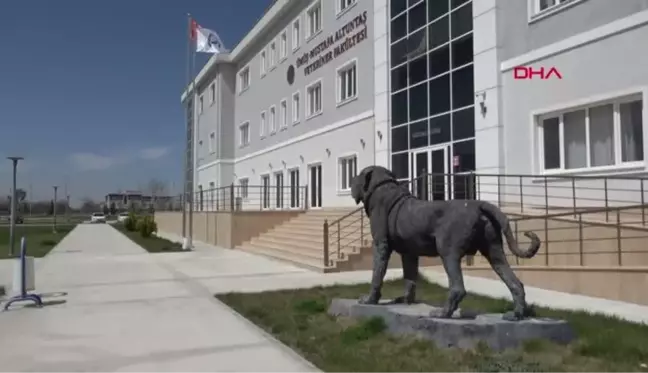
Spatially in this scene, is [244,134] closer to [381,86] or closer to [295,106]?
[295,106]

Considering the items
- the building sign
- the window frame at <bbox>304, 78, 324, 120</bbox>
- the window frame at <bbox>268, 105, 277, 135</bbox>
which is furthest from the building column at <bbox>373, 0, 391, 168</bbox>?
the window frame at <bbox>268, 105, 277, 135</bbox>

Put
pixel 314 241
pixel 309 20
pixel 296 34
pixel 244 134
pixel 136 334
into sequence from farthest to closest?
pixel 244 134, pixel 296 34, pixel 309 20, pixel 314 241, pixel 136 334

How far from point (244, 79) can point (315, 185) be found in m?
15.7

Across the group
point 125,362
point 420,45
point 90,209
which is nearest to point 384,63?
point 420,45

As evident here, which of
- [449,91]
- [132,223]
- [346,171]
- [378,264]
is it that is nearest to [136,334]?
[378,264]

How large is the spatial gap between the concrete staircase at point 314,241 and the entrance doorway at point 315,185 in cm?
205

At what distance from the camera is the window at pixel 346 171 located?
78.5 feet

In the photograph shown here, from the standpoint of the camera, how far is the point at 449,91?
17500mm

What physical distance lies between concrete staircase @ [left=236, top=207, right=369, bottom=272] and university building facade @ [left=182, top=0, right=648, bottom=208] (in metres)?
2.00

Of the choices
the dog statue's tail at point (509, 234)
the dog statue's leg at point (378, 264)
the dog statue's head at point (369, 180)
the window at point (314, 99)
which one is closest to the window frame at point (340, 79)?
the window at point (314, 99)

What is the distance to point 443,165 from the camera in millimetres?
17719

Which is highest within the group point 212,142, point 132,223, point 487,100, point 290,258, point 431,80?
point 212,142

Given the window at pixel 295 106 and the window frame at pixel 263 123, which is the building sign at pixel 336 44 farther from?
the window frame at pixel 263 123

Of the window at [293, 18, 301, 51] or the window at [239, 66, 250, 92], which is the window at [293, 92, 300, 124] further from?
the window at [239, 66, 250, 92]
